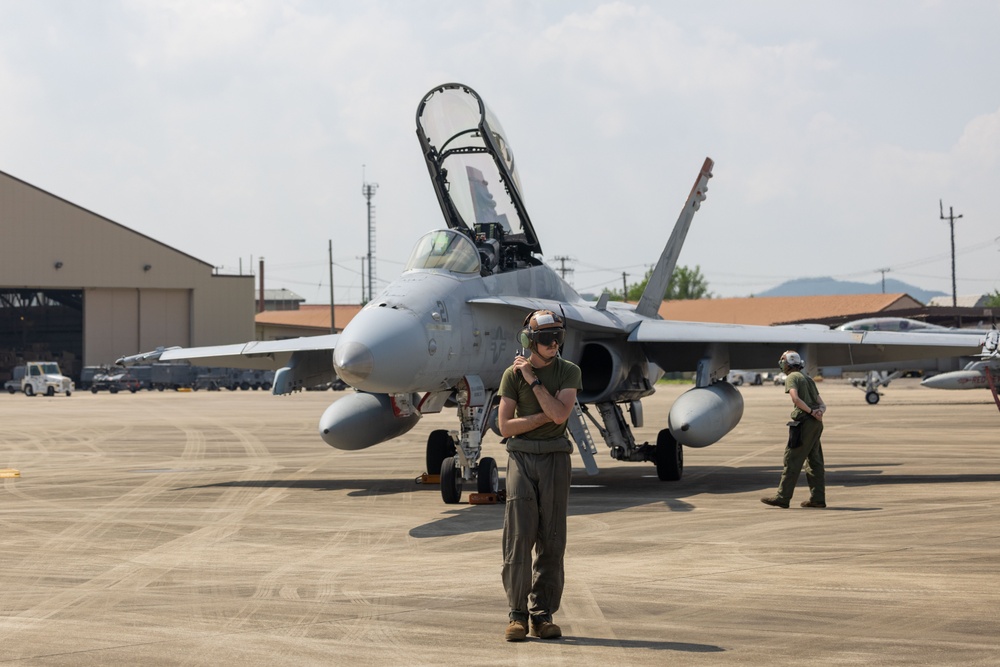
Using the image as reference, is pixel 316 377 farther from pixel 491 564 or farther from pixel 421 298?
pixel 491 564

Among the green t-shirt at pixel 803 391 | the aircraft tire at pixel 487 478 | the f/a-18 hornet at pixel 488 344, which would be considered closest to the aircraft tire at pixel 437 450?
the f/a-18 hornet at pixel 488 344

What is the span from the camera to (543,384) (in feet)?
23.0

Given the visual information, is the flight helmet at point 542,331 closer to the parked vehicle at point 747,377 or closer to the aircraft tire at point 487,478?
the aircraft tire at point 487,478

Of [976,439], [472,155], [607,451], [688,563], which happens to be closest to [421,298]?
[472,155]

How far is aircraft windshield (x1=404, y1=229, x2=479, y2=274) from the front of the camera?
14.3 meters

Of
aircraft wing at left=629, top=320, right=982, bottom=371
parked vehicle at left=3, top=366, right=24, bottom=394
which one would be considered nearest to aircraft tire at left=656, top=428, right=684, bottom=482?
aircraft wing at left=629, top=320, right=982, bottom=371

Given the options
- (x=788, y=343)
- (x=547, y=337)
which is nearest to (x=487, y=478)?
(x=788, y=343)

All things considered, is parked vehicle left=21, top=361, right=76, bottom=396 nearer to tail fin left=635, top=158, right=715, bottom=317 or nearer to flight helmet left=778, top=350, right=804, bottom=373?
tail fin left=635, top=158, right=715, bottom=317

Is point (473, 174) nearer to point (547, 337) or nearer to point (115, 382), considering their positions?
point (547, 337)

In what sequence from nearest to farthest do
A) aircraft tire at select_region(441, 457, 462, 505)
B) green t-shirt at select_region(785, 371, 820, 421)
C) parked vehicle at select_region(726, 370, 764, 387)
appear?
green t-shirt at select_region(785, 371, 820, 421)
aircraft tire at select_region(441, 457, 462, 505)
parked vehicle at select_region(726, 370, 764, 387)

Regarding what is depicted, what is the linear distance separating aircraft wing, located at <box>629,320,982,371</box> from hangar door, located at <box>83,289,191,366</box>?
59.1 metres

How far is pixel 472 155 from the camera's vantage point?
1633cm

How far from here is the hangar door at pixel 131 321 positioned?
7169cm

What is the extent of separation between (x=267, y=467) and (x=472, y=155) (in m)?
6.67
